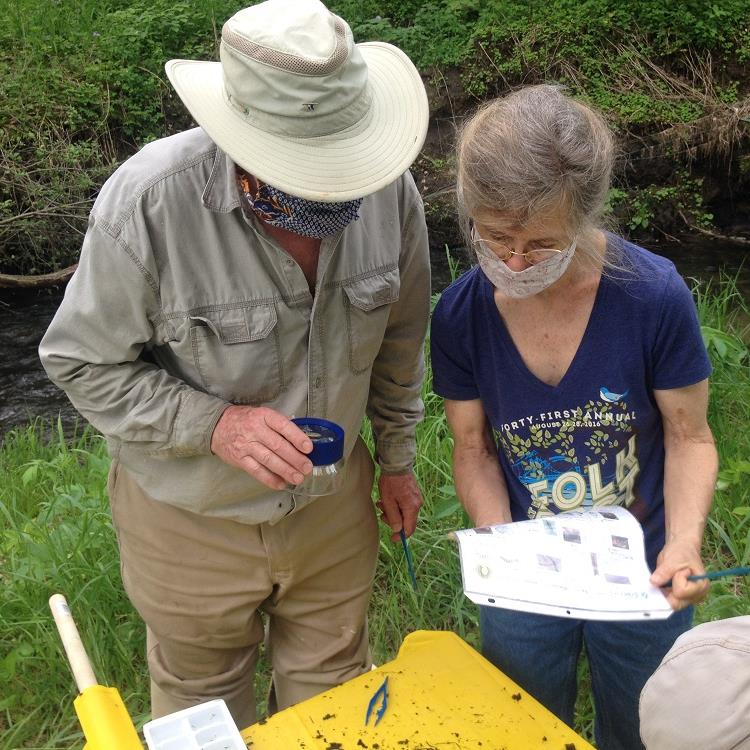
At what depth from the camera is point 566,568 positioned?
5.36 ft

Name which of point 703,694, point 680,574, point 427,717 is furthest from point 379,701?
point 703,694

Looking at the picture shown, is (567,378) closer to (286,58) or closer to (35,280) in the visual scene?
(286,58)

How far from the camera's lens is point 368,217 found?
1.91 meters

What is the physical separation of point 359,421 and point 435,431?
158 centimetres

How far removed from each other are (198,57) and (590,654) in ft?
26.0

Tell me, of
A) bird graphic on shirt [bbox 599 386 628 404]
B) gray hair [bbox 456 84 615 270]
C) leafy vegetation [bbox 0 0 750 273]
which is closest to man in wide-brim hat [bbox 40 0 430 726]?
gray hair [bbox 456 84 615 270]

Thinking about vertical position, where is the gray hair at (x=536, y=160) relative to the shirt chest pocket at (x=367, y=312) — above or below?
above

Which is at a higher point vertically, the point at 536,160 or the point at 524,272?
the point at 536,160

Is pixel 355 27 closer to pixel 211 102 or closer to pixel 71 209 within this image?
pixel 71 209

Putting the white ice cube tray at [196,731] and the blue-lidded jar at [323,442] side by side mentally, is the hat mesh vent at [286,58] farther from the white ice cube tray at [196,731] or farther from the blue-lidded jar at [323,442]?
the white ice cube tray at [196,731]

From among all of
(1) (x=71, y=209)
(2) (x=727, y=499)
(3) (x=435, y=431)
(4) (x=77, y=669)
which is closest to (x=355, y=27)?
(1) (x=71, y=209)

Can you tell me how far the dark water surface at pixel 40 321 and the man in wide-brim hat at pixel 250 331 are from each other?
3.52m

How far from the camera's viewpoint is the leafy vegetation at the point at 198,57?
281 inches

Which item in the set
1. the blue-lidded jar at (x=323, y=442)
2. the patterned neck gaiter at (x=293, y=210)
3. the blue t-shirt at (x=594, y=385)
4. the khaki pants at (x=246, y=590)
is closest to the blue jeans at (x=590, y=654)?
the blue t-shirt at (x=594, y=385)
